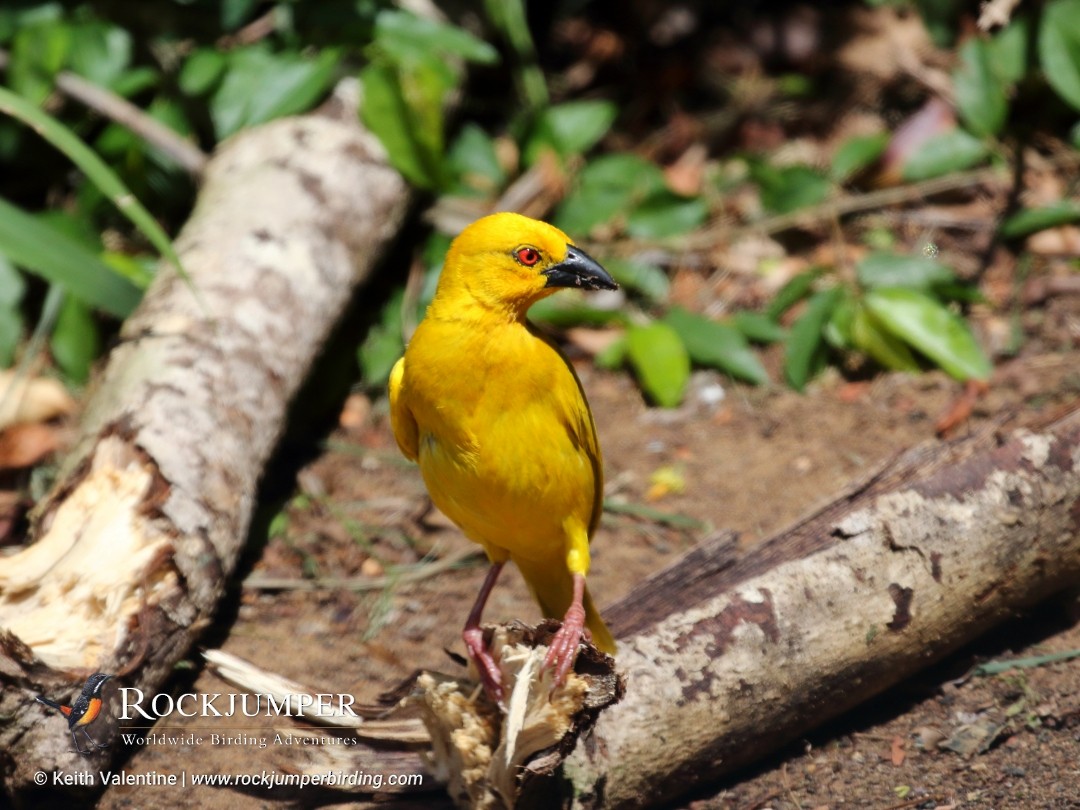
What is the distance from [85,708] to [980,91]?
14.9 ft

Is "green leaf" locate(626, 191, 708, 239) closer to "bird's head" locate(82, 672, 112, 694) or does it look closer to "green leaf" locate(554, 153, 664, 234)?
"green leaf" locate(554, 153, 664, 234)

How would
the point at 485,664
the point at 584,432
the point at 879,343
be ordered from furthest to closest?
the point at 879,343
the point at 584,432
the point at 485,664

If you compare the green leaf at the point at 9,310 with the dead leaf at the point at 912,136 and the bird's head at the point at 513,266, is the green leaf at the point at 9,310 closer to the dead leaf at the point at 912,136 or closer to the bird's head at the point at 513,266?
the bird's head at the point at 513,266

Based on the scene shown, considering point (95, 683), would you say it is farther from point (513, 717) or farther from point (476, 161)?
point (476, 161)

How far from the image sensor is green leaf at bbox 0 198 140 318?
12.9 feet

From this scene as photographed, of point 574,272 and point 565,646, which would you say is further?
point 574,272

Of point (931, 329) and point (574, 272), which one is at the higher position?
point (574, 272)

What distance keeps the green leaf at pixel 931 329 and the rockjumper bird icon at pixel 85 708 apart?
10.6ft

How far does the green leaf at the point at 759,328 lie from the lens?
17.0 ft

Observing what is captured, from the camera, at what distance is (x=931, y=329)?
4.79 meters

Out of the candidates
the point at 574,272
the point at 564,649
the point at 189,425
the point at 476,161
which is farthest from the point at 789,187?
the point at 564,649

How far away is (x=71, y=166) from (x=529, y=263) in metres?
3.34

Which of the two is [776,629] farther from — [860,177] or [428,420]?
[860,177]

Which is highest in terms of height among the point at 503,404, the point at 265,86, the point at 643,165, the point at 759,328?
the point at 265,86
